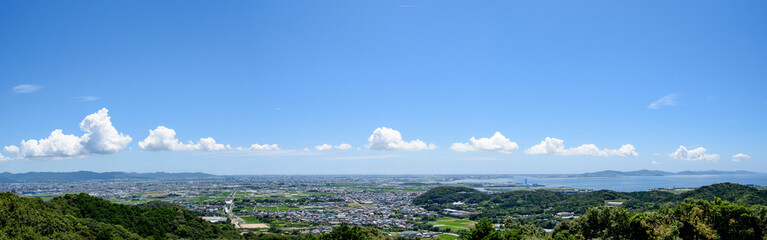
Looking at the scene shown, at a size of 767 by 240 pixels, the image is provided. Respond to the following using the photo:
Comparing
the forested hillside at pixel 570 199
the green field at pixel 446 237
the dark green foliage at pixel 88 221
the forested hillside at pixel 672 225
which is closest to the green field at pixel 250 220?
the dark green foliage at pixel 88 221

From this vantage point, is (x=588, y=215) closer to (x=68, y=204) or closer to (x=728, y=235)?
(x=728, y=235)

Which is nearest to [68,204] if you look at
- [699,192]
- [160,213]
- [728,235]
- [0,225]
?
[160,213]

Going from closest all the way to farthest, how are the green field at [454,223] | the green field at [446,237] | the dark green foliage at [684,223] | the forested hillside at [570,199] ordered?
the dark green foliage at [684,223], the green field at [446,237], the green field at [454,223], the forested hillside at [570,199]

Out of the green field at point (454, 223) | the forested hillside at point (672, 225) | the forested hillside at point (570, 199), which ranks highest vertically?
the forested hillside at point (672, 225)

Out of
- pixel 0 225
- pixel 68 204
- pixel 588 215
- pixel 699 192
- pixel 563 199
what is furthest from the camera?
pixel 563 199

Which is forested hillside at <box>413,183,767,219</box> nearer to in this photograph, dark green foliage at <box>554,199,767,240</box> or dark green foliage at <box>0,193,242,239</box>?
dark green foliage at <box>554,199,767,240</box>

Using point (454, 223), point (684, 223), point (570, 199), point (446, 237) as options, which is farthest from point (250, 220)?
point (570, 199)

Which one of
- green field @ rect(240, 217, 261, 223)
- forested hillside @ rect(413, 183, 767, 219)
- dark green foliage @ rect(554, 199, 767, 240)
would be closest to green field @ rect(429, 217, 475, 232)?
forested hillside @ rect(413, 183, 767, 219)

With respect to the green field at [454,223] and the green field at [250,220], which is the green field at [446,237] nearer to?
the green field at [454,223]

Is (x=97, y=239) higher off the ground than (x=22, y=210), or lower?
lower
